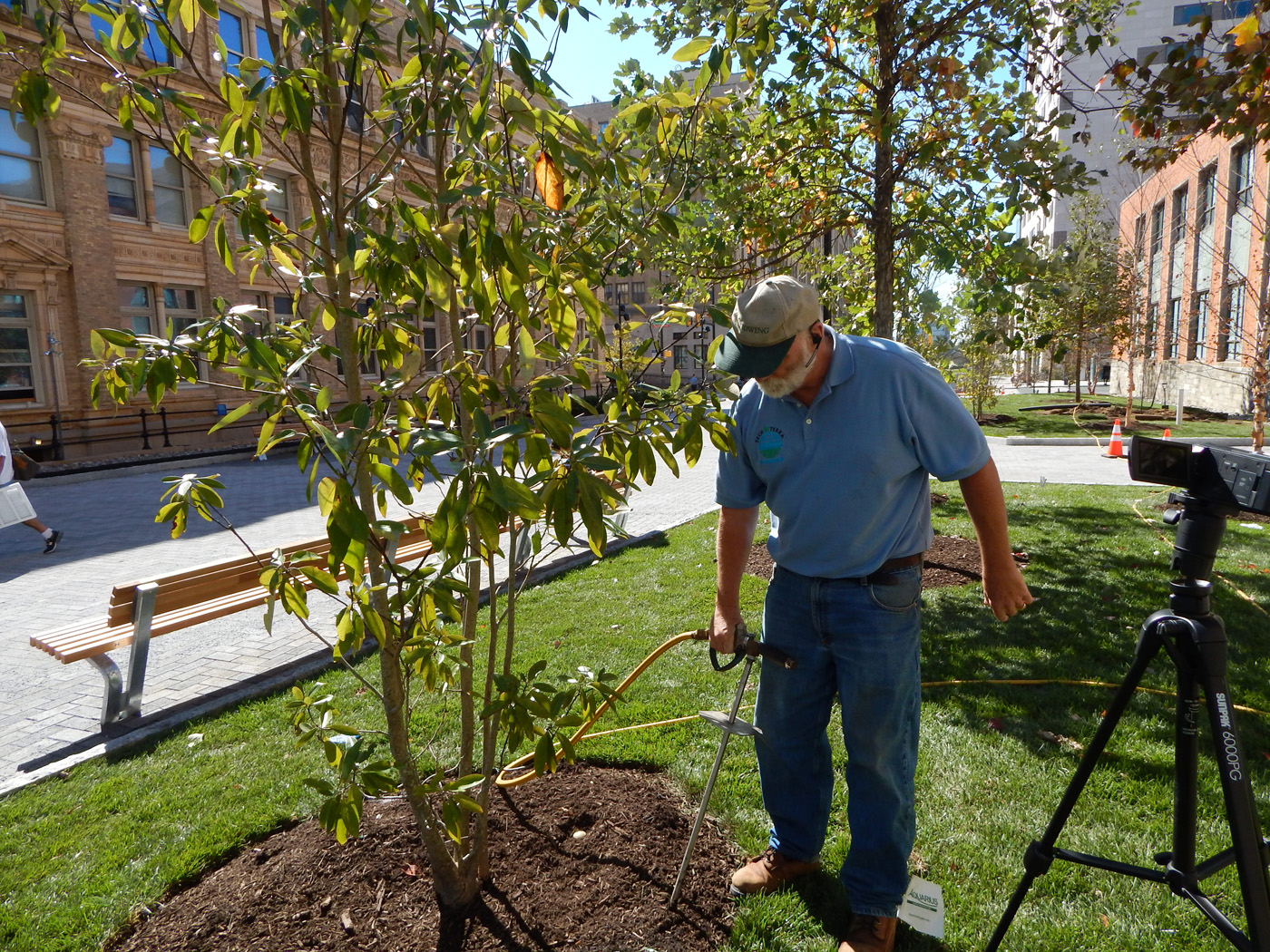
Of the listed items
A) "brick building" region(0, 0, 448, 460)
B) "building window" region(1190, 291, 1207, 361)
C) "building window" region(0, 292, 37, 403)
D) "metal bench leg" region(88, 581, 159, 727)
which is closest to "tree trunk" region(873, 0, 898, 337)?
"metal bench leg" region(88, 581, 159, 727)

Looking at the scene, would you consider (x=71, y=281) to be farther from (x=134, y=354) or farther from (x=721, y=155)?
(x=134, y=354)

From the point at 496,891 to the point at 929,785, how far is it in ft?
6.68

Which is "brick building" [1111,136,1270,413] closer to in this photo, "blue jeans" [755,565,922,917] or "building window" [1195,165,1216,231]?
"building window" [1195,165,1216,231]

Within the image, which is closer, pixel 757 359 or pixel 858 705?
pixel 757 359

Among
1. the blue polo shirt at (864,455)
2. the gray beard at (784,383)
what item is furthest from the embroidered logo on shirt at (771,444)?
the gray beard at (784,383)

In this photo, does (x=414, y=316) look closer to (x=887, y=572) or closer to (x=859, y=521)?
(x=859, y=521)

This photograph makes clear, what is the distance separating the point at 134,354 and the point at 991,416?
92.2ft

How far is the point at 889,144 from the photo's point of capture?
264 inches

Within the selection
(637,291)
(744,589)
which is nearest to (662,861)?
(744,589)

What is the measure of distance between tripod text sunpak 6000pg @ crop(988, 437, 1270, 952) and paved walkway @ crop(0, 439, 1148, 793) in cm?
476

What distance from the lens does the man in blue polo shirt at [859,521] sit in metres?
2.53

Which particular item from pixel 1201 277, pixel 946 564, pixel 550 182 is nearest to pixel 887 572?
pixel 550 182

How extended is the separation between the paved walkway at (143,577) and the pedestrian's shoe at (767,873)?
11.3 feet

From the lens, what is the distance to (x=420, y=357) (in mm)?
2209
